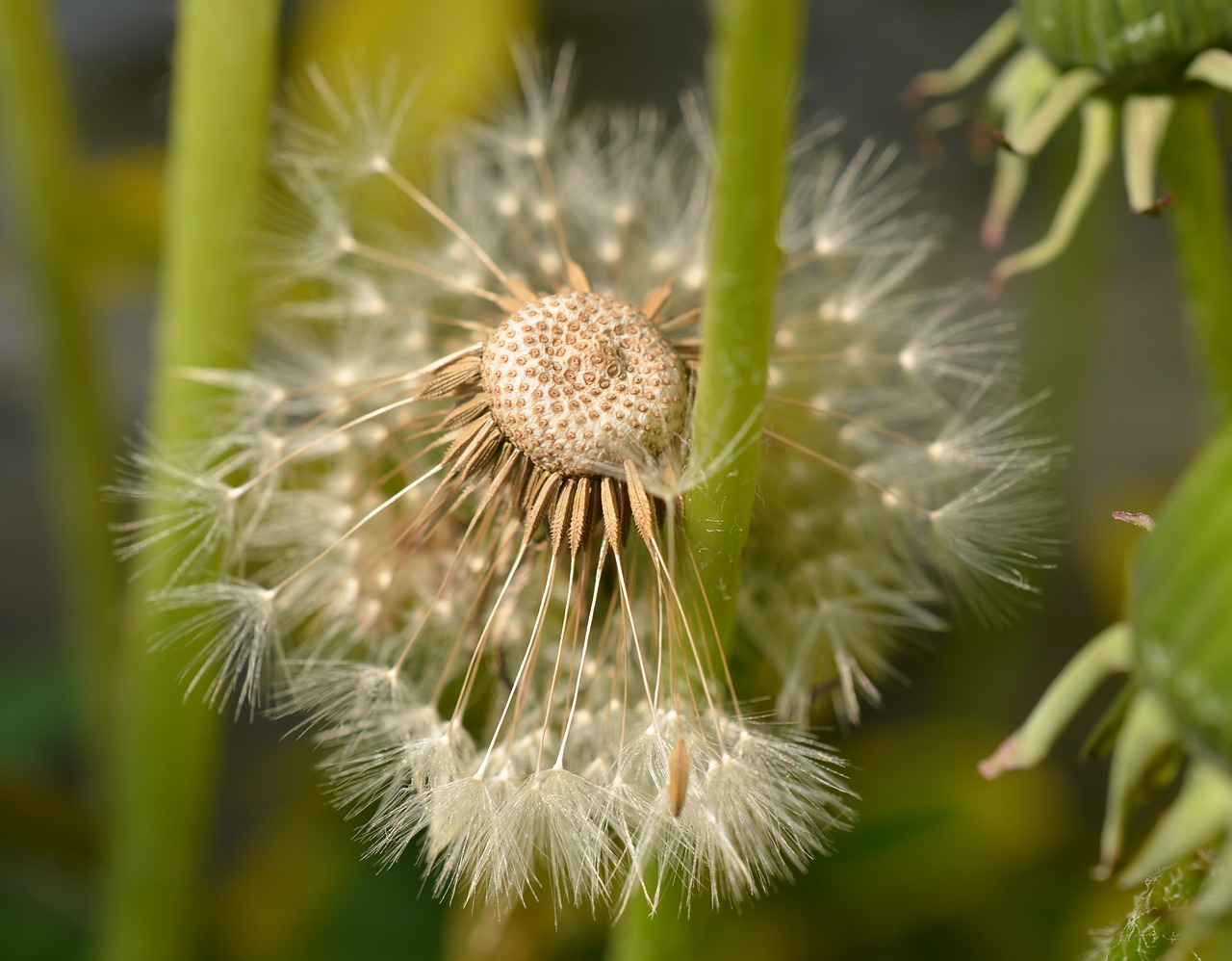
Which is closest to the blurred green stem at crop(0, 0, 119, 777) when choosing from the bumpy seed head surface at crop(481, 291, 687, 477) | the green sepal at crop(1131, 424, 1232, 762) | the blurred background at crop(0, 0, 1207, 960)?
the blurred background at crop(0, 0, 1207, 960)

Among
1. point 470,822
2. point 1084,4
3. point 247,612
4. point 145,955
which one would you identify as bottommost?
point 145,955

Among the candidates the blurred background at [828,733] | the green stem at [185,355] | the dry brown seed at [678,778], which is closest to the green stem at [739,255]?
the dry brown seed at [678,778]

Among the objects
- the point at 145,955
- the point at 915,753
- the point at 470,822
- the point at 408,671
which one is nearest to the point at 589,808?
the point at 470,822

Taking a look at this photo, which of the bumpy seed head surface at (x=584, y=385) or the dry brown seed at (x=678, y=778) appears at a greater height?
the bumpy seed head surface at (x=584, y=385)

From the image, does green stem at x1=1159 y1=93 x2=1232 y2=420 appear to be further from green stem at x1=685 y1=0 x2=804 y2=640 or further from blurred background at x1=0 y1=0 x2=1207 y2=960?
green stem at x1=685 y1=0 x2=804 y2=640

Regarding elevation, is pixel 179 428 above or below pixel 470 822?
above

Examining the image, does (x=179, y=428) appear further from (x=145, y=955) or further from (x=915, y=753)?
(x=915, y=753)

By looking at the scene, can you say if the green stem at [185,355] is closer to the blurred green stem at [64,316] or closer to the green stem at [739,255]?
the blurred green stem at [64,316]
